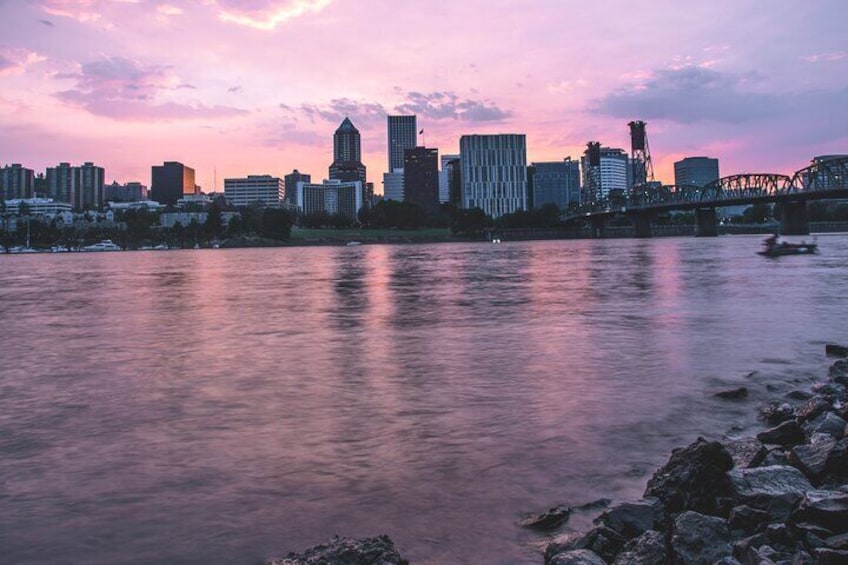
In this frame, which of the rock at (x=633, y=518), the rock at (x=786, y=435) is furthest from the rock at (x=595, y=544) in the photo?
the rock at (x=786, y=435)

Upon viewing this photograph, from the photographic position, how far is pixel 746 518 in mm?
6609

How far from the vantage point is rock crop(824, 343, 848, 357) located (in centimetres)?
1763

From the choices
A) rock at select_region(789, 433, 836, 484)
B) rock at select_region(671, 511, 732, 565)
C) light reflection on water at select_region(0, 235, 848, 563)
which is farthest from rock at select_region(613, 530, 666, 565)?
rock at select_region(789, 433, 836, 484)

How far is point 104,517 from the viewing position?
8.01m

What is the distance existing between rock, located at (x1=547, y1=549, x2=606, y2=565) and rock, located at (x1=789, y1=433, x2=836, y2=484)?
10.2 ft

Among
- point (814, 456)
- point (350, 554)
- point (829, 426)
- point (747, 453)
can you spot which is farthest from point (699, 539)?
point (829, 426)

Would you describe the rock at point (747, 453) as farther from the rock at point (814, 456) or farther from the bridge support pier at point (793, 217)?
the bridge support pier at point (793, 217)

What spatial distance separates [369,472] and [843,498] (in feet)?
18.4

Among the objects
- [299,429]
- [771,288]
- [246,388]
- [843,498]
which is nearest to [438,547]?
[843,498]

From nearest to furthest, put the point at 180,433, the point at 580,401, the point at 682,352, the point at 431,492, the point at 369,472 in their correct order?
1. the point at 431,492
2. the point at 369,472
3. the point at 180,433
4. the point at 580,401
5. the point at 682,352

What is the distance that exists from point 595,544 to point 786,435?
184 inches

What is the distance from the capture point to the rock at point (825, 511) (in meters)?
6.05

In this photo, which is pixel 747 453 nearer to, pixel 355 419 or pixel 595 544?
pixel 595 544

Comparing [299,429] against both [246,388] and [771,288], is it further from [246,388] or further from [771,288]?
[771,288]
